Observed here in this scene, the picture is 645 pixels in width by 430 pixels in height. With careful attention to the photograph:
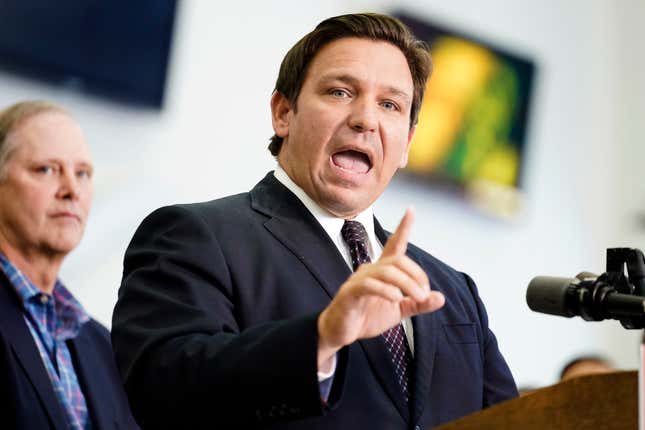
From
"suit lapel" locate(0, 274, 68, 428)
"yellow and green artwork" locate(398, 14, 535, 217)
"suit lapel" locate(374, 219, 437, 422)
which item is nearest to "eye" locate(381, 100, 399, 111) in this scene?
"suit lapel" locate(374, 219, 437, 422)

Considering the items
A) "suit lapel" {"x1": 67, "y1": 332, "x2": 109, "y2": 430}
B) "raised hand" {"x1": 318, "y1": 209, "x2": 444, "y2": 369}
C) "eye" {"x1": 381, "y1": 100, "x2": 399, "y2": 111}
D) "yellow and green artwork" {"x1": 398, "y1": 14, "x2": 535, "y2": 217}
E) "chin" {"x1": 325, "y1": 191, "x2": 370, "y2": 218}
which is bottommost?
"suit lapel" {"x1": 67, "y1": 332, "x2": 109, "y2": 430}

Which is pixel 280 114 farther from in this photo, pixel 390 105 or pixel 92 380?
pixel 92 380

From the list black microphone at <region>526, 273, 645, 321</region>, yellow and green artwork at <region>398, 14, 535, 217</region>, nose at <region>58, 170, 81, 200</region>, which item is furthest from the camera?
yellow and green artwork at <region>398, 14, 535, 217</region>

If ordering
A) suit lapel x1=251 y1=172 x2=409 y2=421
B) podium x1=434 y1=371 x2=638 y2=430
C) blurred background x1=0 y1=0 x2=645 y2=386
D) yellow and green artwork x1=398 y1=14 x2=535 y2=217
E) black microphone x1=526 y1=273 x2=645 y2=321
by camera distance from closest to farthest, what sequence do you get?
podium x1=434 y1=371 x2=638 y2=430, black microphone x1=526 y1=273 x2=645 y2=321, suit lapel x1=251 y1=172 x2=409 y2=421, blurred background x1=0 y1=0 x2=645 y2=386, yellow and green artwork x1=398 y1=14 x2=535 y2=217

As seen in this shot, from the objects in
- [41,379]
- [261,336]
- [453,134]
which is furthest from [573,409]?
[453,134]

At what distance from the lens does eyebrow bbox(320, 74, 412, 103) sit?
2.08 metres

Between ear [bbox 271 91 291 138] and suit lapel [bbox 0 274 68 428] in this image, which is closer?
ear [bbox 271 91 291 138]

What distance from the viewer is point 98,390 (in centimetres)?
284

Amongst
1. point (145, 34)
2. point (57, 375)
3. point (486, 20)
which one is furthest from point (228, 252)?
point (486, 20)

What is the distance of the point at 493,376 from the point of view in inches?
82.5

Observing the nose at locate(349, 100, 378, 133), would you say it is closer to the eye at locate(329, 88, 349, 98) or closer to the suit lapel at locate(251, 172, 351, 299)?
the eye at locate(329, 88, 349, 98)

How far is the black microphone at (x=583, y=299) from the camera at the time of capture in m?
1.47

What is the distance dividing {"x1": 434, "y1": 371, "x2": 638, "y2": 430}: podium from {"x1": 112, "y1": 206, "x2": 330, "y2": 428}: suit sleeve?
0.25 metres

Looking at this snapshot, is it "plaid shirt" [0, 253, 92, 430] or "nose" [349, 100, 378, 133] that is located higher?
"nose" [349, 100, 378, 133]
